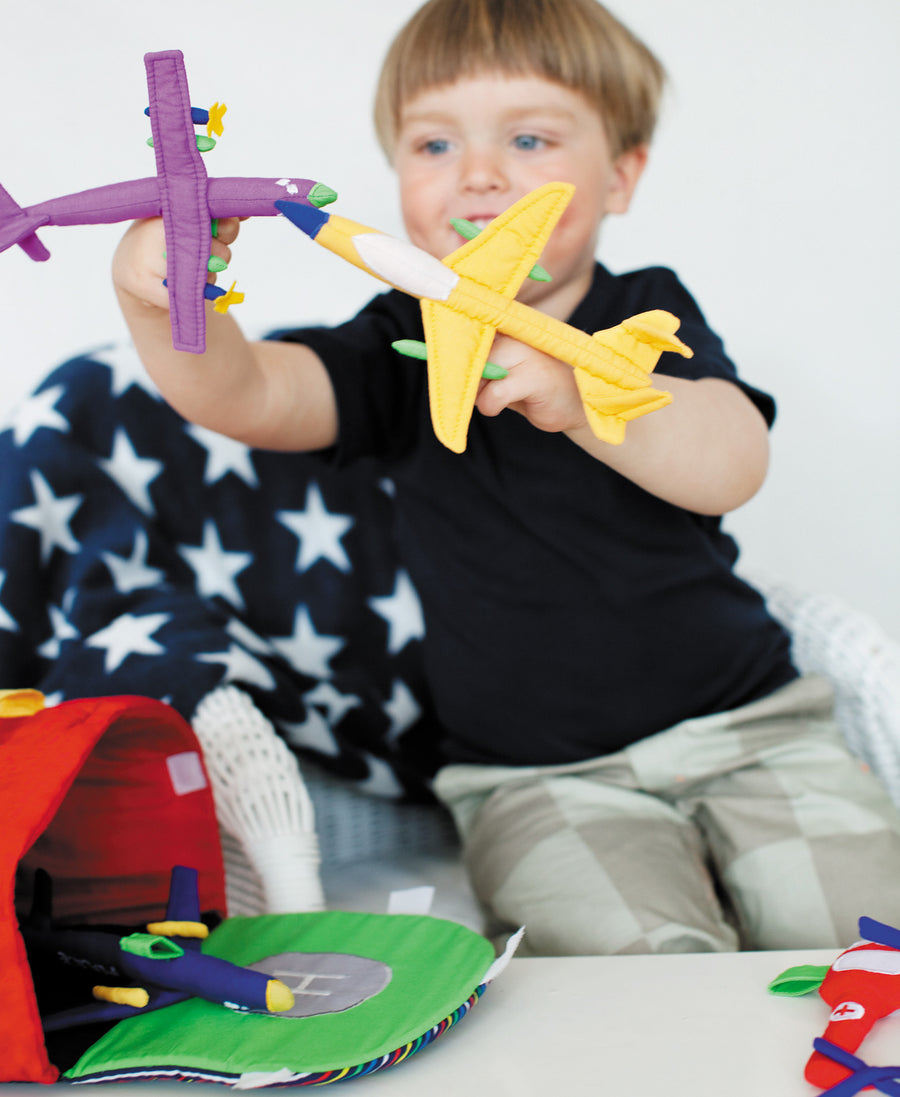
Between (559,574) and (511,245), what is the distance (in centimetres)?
41

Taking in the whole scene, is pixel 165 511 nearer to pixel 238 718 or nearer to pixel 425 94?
pixel 238 718

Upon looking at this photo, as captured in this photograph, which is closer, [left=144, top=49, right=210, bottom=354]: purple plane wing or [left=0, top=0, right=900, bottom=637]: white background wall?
[left=144, top=49, right=210, bottom=354]: purple plane wing

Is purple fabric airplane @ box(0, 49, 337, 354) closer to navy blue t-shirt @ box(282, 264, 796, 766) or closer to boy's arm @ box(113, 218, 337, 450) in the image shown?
boy's arm @ box(113, 218, 337, 450)

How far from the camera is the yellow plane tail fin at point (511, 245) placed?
1.71 feet

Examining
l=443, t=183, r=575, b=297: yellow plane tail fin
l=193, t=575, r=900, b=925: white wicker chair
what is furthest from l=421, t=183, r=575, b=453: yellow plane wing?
l=193, t=575, r=900, b=925: white wicker chair

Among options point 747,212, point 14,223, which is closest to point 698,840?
point 14,223

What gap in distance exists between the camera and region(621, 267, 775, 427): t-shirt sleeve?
0.78 meters

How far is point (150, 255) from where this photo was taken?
60cm

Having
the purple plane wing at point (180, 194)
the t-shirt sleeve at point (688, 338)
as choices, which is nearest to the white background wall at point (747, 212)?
the t-shirt sleeve at point (688, 338)

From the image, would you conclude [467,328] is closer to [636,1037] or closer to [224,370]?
[224,370]

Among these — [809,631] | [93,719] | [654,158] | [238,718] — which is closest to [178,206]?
[93,719]

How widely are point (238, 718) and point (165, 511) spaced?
0.28m

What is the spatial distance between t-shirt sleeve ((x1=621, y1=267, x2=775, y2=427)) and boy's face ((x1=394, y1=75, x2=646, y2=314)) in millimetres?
63

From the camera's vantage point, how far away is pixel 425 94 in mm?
852
